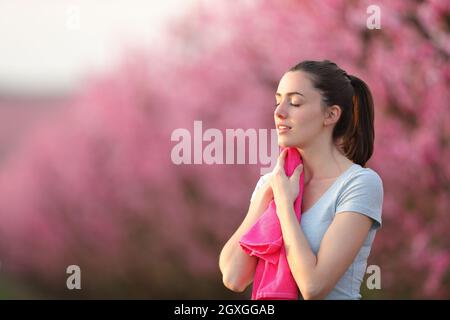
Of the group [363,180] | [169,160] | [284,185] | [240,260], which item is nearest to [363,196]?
[363,180]

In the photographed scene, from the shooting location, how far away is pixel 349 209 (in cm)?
139

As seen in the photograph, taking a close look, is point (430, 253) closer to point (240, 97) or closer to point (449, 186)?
point (449, 186)

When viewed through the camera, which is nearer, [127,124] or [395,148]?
[395,148]

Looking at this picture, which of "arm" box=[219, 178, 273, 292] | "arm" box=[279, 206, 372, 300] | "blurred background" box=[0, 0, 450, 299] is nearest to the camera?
"arm" box=[279, 206, 372, 300]

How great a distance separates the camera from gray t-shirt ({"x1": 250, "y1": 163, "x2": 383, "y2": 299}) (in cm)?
141

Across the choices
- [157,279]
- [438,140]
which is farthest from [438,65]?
[157,279]

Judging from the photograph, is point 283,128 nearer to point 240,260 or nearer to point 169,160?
point 240,260

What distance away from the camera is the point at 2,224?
4.35m

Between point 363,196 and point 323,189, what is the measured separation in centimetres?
8

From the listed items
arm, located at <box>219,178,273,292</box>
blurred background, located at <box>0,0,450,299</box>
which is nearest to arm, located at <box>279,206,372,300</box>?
arm, located at <box>219,178,273,292</box>

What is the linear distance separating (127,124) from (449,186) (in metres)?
1.60

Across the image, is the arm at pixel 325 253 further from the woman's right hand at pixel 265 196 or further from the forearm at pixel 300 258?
the woman's right hand at pixel 265 196

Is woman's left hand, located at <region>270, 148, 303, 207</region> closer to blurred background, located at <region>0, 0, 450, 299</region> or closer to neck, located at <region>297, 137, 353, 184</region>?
neck, located at <region>297, 137, 353, 184</region>

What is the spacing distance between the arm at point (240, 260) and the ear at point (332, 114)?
0.52ft
